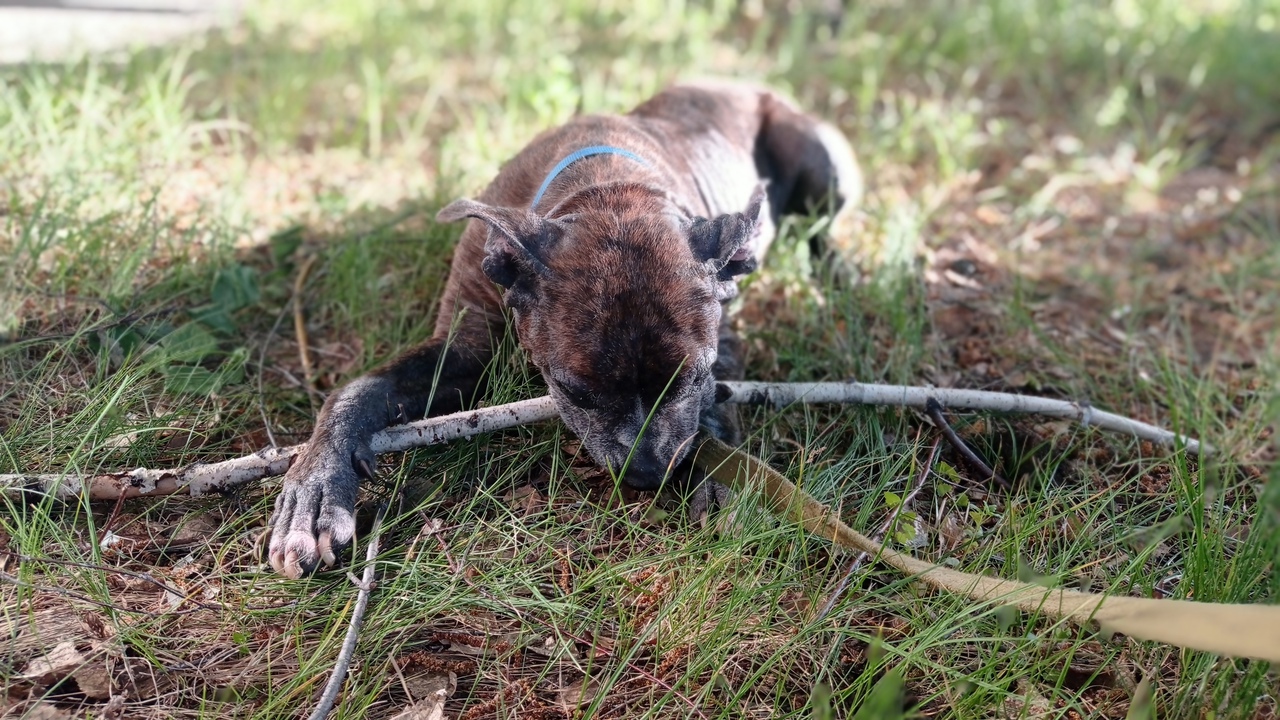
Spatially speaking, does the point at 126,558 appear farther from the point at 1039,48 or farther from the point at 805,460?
the point at 1039,48

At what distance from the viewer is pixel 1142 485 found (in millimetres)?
3332

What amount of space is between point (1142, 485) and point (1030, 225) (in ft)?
8.48

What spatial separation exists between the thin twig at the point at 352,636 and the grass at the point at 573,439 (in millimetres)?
56

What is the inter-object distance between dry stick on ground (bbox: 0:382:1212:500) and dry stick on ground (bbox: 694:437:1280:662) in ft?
1.25

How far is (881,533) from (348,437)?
5.36 ft

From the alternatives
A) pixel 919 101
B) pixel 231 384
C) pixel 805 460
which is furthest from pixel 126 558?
pixel 919 101

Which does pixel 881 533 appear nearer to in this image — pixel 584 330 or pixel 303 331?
pixel 584 330

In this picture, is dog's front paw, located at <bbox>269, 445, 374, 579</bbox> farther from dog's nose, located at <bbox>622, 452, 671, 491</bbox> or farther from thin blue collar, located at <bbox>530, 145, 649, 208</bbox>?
thin blue collar, located at <bbox>530, 145, 649, 208</bbox>

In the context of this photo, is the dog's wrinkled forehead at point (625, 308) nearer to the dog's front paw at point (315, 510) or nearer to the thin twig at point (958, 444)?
the dog's front paw at point (315, 510)

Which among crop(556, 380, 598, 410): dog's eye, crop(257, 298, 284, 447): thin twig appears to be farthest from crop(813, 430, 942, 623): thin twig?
crop(257, 298, 284, 447): thin twig

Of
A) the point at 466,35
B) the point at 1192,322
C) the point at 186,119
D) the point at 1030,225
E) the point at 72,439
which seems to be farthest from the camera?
the point at 466,35

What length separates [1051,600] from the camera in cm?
254

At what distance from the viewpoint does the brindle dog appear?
2982mm

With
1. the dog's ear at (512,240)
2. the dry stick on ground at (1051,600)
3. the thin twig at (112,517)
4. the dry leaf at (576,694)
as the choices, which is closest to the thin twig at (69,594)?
the thin twig at (112,517)
